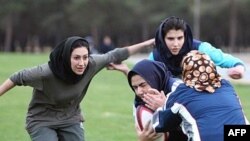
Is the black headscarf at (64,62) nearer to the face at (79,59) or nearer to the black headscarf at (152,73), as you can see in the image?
the face at (79,59)

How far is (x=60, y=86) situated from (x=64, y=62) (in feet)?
1.06

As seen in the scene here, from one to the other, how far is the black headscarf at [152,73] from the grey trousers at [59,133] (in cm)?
162

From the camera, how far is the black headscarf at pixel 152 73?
398 cm

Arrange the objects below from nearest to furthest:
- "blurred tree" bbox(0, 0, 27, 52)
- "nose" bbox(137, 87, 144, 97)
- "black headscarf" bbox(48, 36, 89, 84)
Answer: "nose" bbox(137, 87, 144, 97)
"black headscarf" bbox(48, 36, 89, 84)
"blurred tree" bbox(0, 0, 27, 52)

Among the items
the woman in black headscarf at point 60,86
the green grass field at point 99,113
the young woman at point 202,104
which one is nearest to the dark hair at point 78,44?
the woman in black headscarf at point 60,86

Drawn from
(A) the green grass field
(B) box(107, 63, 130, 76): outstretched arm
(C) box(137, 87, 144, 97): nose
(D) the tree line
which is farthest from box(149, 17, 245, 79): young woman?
(D) the tree line

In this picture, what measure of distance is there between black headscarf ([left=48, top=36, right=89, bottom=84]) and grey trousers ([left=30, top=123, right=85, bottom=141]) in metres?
0.56

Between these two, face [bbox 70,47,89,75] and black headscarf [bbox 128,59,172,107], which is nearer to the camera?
black headscarf [bbox 128,59,172,107]

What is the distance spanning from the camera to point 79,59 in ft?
17.1

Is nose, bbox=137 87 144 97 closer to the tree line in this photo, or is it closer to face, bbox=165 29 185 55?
Answer: face, bbox=165 29 185 55

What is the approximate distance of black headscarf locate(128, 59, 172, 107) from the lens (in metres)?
3.98

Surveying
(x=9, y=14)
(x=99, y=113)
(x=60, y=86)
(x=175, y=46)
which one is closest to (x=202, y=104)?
(x=175, y=46)

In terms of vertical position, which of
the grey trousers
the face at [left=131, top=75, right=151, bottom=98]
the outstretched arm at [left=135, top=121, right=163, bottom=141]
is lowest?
the grey trousers

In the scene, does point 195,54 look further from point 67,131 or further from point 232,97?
point 67,131
